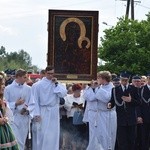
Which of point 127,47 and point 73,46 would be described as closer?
point 73,46

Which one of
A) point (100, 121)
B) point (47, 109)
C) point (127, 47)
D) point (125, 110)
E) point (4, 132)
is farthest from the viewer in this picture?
point (127, 47)

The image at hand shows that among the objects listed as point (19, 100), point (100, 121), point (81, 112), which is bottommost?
point (100, 121)

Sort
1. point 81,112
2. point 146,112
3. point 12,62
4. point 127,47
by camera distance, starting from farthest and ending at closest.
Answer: point 12,62 → point 127,47 → point 81,112 → point 146,112

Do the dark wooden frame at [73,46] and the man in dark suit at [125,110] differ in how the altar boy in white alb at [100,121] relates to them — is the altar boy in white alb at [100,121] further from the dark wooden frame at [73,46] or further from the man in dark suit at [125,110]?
the dark wooden frame at [73,46]

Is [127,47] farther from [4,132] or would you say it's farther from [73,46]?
[4,132]

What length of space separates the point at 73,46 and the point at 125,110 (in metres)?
2.55

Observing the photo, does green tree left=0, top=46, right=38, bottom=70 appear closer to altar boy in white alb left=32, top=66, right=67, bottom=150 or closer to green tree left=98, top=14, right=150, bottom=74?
green tree left=98, top=14, right=150, bottom=74

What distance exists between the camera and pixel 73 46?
1762 centimetres

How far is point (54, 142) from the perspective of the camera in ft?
50.5

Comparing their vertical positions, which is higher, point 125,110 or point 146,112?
point 125,110

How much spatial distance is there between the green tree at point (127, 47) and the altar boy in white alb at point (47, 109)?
21.3 m

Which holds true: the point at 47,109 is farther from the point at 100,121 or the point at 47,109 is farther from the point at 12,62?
the point at 12,62

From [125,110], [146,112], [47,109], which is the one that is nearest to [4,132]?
[47,109]

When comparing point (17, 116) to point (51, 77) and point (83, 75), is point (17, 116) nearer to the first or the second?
point (51, 77)
